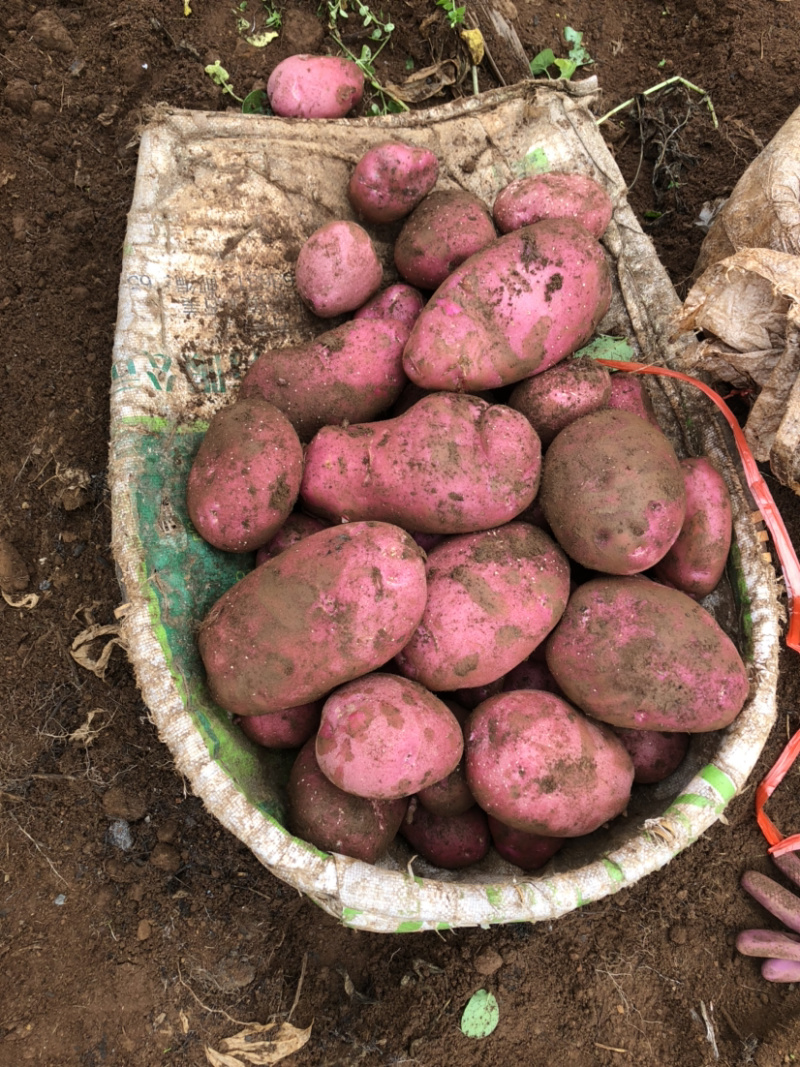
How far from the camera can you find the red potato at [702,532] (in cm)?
185

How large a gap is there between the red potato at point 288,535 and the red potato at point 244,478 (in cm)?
8

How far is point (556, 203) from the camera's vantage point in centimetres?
202

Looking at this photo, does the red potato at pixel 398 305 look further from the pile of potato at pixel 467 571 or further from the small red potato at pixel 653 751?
the small red potato at pixel 653 751

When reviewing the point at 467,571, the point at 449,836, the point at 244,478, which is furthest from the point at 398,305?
the point at 449,836

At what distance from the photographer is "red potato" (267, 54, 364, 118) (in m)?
2.27

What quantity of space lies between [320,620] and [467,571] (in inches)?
14.2

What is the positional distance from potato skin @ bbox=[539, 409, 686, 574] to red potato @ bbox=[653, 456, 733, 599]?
124 mm

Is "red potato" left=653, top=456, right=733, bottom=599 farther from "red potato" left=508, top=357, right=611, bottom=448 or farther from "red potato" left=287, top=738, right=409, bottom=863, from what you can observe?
"red potato" left=287, top=738, right=409, bottom=863

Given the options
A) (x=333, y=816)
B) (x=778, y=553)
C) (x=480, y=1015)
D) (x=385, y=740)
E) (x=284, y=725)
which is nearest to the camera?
(x=385, y=740)

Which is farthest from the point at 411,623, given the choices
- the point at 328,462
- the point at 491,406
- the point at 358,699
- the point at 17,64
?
the point at 17,64

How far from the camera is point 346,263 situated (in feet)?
6.43

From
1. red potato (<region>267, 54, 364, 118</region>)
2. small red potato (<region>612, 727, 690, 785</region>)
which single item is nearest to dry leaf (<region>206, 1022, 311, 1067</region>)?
small red potato (<region>612, 727, 690, 785</region>)

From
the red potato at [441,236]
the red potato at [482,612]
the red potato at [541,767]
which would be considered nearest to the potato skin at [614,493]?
the red potato at [482,612]

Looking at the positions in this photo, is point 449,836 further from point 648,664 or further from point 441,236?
point 441,236
